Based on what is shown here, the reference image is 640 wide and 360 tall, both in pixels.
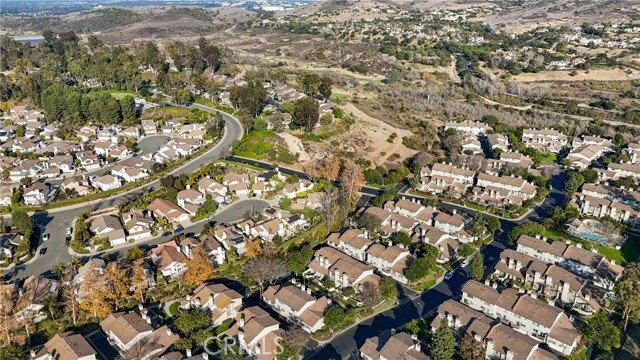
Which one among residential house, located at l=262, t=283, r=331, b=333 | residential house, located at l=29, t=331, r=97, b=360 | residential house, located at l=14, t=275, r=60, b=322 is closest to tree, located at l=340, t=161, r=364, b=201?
residential house, located at l=262, t=283, r=331, b=333

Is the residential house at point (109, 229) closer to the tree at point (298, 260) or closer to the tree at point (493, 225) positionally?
the tree at point (298, 260)

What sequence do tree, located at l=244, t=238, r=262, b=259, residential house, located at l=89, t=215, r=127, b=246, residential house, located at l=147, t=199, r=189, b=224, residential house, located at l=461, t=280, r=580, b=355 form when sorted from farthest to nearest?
residential house, located at l=147, t=199, r=189, b=224, residential house, located at l=89, t=215, r=127, b=246, tree, located at l=244, t=238, r=262, b=259, residential house, located at l=461, t=280, r=580, b=355

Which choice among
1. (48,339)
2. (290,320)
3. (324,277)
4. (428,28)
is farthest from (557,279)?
(428,28)

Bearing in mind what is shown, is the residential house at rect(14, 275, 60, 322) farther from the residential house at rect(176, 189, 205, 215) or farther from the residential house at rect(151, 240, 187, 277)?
the residential house at rect(176, 189, 205, 215)

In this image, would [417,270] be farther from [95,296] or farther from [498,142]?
[498,142]

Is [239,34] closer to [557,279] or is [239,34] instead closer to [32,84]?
[32,84]

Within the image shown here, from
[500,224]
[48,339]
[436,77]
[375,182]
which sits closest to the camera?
[48,339]
